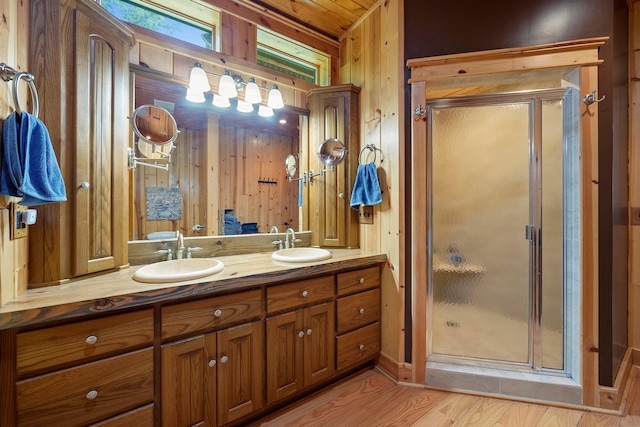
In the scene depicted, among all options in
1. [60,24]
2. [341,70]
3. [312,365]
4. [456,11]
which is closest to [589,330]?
[312,365]

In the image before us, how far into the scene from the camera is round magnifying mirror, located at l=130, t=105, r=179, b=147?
1575mm

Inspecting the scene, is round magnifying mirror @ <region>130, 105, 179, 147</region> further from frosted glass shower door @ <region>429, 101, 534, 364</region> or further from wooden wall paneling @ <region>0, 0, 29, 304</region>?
frosted glass shower door @ <region>429, 101, 534, 364</region>

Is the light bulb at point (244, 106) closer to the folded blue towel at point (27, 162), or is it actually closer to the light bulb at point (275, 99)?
the light bulb at point (275, 99)

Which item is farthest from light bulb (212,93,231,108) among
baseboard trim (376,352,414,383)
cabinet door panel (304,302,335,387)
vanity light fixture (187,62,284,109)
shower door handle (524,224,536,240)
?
shower door handle (524,224,536,240)

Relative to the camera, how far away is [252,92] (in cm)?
195

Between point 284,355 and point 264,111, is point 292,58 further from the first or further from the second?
point 284,355

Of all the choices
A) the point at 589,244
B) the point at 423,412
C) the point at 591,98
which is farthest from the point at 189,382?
the point at 591,98

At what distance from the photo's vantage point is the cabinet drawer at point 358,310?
179 cm

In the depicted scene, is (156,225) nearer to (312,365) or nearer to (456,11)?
(312,365)

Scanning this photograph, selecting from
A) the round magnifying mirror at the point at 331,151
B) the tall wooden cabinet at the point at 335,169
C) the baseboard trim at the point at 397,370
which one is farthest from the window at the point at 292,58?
the baseboard trim at the point at 397,370

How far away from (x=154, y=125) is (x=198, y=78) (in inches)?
16.3

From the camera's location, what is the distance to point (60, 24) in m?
1.18

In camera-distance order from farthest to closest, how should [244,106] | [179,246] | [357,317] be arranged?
1. [244,106]
2. [357,317]
3. [179,246]

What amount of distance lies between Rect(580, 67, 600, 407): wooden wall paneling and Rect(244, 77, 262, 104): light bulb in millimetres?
2053
